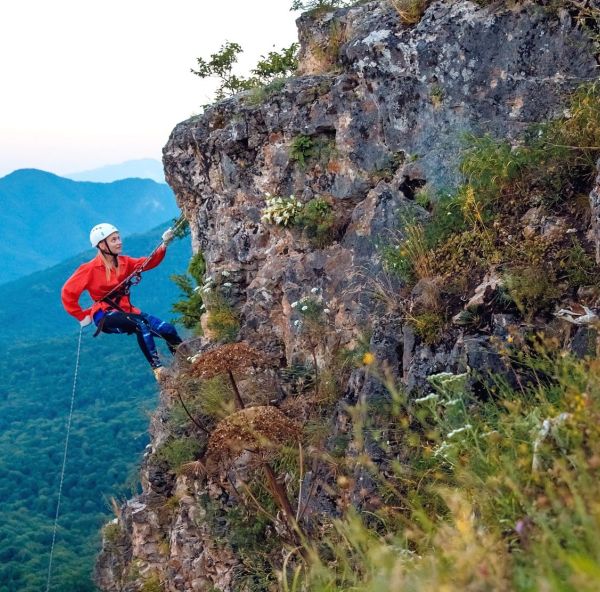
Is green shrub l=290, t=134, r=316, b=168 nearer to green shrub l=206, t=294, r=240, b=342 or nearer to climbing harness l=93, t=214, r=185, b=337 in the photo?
green shrub l=206, t=294, r=240, b=342

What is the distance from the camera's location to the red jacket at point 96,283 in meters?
10.1

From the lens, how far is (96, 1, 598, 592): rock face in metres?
7.56

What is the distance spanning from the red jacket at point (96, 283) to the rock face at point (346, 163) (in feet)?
3.83

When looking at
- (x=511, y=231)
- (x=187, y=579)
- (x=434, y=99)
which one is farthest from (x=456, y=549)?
(x=187, y=579)

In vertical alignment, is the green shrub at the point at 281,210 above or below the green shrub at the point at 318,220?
above

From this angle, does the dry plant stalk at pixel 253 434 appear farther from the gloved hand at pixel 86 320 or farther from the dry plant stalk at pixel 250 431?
the gloved hand at pixel 86 320

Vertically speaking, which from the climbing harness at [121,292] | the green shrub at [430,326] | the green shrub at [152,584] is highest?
the climbing harness at [121,292]

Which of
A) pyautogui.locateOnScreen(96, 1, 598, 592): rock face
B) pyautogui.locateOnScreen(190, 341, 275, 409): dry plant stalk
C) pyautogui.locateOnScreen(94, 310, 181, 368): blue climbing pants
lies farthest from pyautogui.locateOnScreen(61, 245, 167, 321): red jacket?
pyautogui.locateOnScreen(190, 341, 275, 409): dry plant stalk

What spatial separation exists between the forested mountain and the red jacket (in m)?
1.48

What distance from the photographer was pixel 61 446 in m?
102

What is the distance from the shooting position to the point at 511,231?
6566 mm

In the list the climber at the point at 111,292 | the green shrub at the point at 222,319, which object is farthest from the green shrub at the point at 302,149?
the climber at the point at 111,292

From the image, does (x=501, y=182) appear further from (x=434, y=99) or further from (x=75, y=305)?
(x=75, y=305)

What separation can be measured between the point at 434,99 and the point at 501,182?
1827 millimetres
